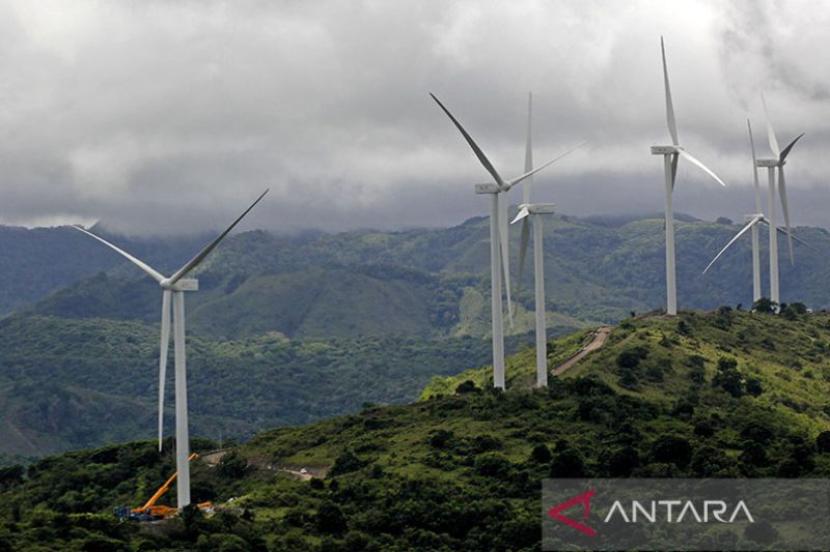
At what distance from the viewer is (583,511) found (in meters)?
137

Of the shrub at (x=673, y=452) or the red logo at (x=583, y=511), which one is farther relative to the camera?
the shrub at (x=673, y=452)

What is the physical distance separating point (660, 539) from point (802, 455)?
33121 millimetres

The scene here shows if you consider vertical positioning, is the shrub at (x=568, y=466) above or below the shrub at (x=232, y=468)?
above

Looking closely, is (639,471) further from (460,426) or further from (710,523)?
(460,426)

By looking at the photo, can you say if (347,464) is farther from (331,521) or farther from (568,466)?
(331,521)

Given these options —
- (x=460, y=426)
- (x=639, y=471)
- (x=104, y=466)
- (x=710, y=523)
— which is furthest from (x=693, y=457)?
(x=104, y=466)

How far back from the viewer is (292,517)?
145375 mm

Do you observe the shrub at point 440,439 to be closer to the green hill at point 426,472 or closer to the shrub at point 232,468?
the green hill at point 426,472

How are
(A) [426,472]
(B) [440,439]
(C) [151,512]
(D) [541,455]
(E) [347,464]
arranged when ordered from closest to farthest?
(C) [151,512] < (D) [541,455] < (A) [426,472] < (E) [347,464] < (B) [440,439]
